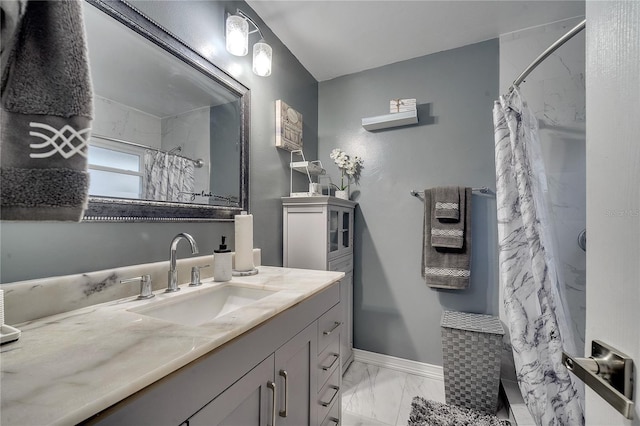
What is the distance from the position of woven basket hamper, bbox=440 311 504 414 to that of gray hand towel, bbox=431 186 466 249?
1.79 ft

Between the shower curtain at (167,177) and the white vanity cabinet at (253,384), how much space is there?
27.1 inches

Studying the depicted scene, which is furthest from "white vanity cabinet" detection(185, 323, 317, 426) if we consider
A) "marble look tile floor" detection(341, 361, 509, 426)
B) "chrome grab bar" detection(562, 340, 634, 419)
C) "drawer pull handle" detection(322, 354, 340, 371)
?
"marble look tile floor" detection(341, 361, 509, 426)

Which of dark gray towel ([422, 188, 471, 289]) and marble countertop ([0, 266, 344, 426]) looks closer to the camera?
marble countertop ([0, 266, 344, 426])

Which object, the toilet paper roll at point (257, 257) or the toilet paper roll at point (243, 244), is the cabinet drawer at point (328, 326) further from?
the toilet paper roll at point (257, 257)

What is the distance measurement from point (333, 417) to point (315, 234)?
39.3 inches

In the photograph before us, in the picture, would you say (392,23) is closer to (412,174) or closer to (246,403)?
(412,174)

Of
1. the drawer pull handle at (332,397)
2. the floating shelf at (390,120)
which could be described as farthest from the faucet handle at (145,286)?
the floating shelf at (390,120)

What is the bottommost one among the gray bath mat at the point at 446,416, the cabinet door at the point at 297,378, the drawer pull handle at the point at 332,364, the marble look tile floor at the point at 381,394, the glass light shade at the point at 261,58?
the marble look tile floor at the point at 381,394

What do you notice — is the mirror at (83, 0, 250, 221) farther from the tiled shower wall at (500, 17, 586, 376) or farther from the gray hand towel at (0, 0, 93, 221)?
the tiled shower wall at (500, 17, 586, 376)

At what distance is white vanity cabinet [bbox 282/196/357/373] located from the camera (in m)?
1.76

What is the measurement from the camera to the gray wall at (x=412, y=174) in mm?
1899

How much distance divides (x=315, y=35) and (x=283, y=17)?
265mm

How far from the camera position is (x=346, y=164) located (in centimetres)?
221

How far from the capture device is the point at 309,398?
38.4 inches
